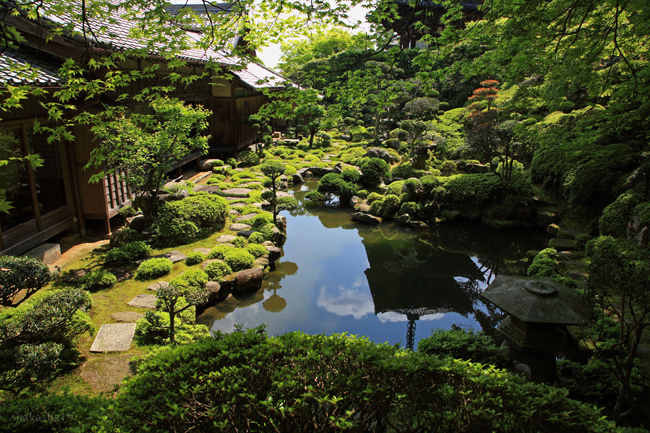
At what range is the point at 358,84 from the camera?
677cm

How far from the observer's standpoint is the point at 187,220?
33.2 ft

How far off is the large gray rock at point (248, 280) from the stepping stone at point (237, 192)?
20.4 ft

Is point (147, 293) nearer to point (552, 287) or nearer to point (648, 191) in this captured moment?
point (552, 287)

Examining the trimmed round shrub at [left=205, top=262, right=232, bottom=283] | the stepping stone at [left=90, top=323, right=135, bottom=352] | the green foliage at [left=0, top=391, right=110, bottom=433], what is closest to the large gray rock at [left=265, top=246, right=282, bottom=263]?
the trimmed round shrub at [left=205, top=262, right=232, bottom=283]

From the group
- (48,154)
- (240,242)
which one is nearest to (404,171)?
(240,242)

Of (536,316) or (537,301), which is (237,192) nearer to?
(537,301)

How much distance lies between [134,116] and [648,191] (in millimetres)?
12130

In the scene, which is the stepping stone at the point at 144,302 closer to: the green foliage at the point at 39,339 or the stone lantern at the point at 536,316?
the green foliage at the point at 39,339

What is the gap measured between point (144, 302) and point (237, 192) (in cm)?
815

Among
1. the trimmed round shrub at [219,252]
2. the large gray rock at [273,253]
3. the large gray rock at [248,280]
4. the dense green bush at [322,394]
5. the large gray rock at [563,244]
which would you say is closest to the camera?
the dense green bush at [322,394]

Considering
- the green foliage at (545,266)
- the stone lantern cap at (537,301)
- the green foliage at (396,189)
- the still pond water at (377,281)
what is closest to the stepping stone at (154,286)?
the still pond water at (377,281)

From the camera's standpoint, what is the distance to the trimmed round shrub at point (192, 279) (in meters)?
7.41

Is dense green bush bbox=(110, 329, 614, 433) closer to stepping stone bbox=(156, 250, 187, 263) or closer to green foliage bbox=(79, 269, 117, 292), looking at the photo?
green foliage bbox=(79, 269, 117, 292)

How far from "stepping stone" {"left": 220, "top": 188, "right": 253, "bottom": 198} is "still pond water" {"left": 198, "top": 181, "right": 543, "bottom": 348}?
217 cm
